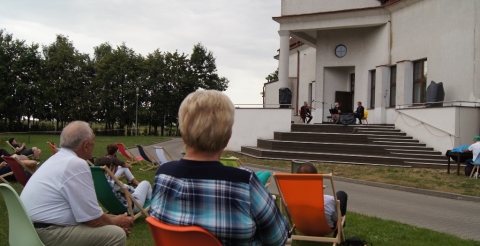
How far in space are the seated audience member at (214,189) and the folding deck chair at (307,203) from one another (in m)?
2.71

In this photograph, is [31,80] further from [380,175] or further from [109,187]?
[109,187]

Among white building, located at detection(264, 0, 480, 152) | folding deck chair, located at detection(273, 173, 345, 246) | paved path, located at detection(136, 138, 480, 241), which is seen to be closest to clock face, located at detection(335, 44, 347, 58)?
white building, located at detection(264, 0, 480, 152)

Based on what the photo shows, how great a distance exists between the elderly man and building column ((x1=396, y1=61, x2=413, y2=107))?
69.6ft

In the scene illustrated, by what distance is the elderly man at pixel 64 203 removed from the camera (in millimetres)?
3541

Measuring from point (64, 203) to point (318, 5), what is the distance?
83.7 feet

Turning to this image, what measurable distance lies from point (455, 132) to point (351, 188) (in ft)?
25.2

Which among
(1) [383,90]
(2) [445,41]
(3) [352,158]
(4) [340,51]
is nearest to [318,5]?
(4) [340,51]

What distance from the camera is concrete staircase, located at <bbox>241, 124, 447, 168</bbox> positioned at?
1803 centimetres

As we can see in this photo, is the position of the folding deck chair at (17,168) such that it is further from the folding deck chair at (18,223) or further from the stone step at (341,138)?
the stone step at (341,138)

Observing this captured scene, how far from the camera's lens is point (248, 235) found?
2162 millimetres

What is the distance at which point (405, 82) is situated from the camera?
22.6 meters

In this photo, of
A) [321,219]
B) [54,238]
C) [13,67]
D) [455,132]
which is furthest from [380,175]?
[13,67]

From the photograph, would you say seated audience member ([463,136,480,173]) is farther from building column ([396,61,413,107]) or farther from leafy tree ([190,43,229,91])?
leafy tree ([190,43,229,91])

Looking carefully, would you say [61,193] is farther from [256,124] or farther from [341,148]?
[256,124]
